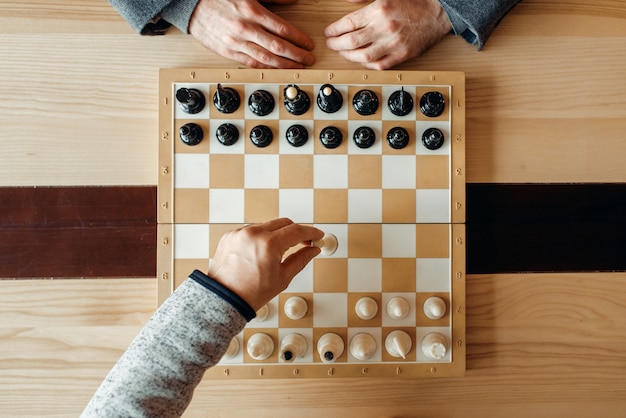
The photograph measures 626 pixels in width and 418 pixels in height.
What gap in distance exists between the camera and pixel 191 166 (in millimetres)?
1271

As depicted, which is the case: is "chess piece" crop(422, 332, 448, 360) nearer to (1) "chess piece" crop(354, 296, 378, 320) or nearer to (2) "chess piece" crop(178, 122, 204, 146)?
(1) "chess piece" crop(354, 296, 378, 320)

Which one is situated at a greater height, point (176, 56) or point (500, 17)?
point (500, 17)

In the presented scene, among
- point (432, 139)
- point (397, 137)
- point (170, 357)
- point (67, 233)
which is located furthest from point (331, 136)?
point (67, 233)

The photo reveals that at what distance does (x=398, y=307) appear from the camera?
1229 mm

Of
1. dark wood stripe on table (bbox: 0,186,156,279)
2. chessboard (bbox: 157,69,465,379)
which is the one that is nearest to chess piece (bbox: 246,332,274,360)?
chessboard (bbox: 157,69,465,379)

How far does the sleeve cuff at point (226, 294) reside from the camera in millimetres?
901

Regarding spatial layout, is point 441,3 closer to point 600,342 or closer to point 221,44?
point 221,44

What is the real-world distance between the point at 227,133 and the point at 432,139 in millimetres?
621

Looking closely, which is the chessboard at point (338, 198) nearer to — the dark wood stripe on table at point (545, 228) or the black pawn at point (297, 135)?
the black pawn at point (297, 135)

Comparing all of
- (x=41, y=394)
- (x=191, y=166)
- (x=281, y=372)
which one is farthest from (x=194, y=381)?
(x=41, y=394)

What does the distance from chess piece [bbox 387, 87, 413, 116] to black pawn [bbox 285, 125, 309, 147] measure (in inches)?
11.0

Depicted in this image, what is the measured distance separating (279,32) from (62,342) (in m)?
1.19

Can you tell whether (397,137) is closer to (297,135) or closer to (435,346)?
(297,135)

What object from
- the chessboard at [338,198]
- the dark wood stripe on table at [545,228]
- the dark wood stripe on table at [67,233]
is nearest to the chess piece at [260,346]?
the chessboard at [338,198]
